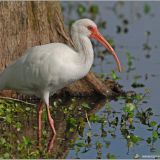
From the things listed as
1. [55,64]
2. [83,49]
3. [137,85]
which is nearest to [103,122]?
[83,49]

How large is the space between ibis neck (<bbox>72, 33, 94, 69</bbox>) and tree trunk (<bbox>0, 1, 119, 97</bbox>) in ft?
6.10

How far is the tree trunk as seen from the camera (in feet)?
37.2

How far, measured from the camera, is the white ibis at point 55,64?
374 inches

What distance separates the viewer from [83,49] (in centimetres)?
966

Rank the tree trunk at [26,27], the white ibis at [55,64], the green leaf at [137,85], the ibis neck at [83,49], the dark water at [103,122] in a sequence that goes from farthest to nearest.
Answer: the green leaf at [137,85], the tree trunk at [26,27], the ibis neck at [83,49], the white ibis at [55,64], the dark water at [103,122]

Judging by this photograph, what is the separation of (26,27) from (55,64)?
217cm

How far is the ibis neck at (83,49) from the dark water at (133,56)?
3.20 feet

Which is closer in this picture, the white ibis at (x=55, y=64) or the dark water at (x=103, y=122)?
the dark water at (x=103, y=122)

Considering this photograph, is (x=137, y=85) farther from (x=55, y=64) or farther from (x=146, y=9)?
(x=146, y=9)

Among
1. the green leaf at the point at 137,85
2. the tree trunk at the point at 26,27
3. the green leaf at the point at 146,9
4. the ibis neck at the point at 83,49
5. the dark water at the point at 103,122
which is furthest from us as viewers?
the green leaf at the point at 146,9

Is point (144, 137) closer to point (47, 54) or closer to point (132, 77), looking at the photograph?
point (47, 54)

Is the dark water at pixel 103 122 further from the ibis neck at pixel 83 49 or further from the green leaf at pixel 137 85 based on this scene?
the ibis neck at pixel 83 49

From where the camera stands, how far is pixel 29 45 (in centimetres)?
1160

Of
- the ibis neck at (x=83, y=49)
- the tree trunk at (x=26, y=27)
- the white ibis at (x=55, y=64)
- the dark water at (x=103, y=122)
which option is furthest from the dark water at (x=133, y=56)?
the tree trunk at (x=26, y=27)
